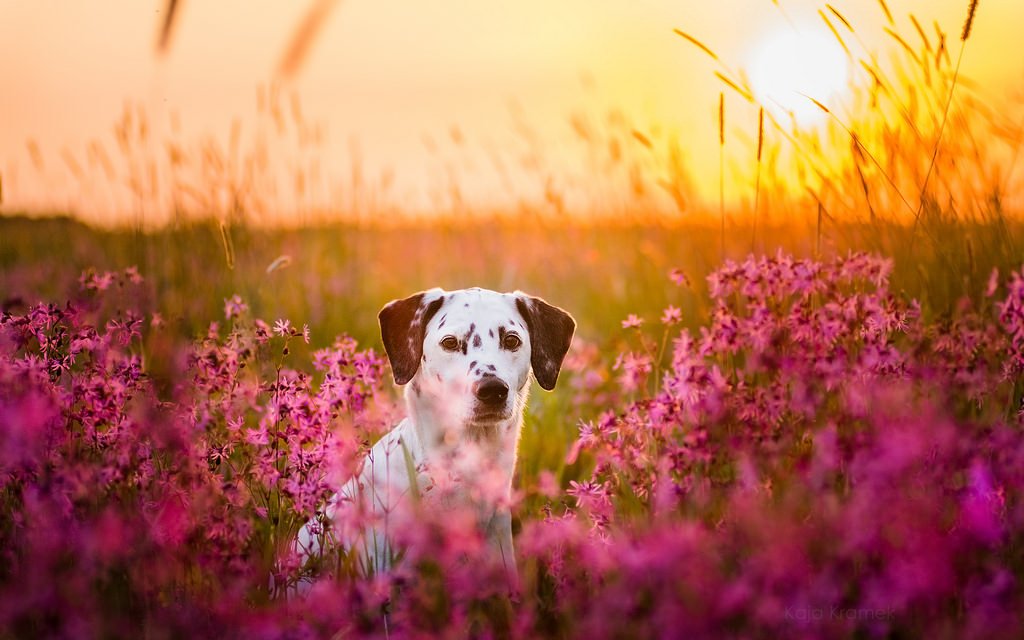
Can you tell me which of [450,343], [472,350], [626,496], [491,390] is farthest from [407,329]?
[626,496]

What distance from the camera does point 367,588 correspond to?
2527mm

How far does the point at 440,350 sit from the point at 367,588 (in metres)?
1.61

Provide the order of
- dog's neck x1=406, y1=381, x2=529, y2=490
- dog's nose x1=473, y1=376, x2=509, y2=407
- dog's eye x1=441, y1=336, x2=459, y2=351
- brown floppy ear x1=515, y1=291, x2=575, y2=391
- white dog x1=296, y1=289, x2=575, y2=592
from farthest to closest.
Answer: brown floppy ear x1=515, y1=291, x2=575, y2=391, dog's eye x1=441, y1=336, x2=459, y2=351, dog's neck x1=406, y1=381, x2=529, y2=490, dog's nose x1=473, y1=376, x2=509, y2=407, white dog x1=296, y1=289, x2=575, y2=592

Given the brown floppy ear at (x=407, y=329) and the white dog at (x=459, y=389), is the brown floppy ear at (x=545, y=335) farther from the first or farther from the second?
the brown floppy ear at (x=407, y=329)

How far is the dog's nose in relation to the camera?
3764mm

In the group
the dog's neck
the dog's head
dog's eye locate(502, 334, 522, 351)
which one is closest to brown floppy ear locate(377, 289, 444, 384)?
the dog's head

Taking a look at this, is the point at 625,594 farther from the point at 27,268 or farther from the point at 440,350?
the point at 27,268

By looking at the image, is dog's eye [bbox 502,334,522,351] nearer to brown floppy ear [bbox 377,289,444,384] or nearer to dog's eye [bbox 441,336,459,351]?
dog's eye [bbox 441,336,459,351]

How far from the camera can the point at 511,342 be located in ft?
13.4

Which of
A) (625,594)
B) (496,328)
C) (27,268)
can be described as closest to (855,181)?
(496,328)

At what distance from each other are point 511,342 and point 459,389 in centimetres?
41

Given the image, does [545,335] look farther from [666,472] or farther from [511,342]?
[666,472]

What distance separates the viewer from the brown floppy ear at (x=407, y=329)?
13.4 feet

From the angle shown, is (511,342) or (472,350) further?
(511,342)
